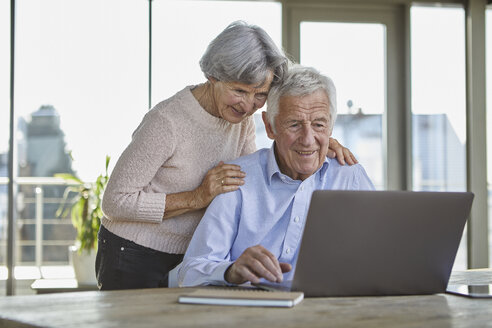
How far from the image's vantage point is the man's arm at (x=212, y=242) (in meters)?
1.70

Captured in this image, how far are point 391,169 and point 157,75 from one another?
2.08 meters

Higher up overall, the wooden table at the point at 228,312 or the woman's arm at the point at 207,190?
the woman's arm at the point at 207,190

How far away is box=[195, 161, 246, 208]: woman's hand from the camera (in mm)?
1950

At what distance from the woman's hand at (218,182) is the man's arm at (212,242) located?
0.02 meters

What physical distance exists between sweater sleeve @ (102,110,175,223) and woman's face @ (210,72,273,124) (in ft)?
0.61

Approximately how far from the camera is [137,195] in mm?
1988

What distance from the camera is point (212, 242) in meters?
1.85

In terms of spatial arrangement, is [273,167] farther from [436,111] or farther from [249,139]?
[436,111]

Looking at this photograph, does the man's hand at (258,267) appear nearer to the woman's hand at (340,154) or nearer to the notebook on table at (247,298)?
the notebook on table at (247,298)

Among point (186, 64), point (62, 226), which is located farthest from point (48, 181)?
point (186, 64)

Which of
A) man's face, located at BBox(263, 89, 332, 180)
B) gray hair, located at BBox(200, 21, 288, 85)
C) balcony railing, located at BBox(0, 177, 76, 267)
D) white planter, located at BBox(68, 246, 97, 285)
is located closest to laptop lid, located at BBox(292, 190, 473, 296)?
man's face, located at BBox(263, 89, 332, 180)

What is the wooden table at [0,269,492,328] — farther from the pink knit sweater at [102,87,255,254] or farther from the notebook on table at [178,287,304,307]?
the pink knit sweater at [102,87,255,254]

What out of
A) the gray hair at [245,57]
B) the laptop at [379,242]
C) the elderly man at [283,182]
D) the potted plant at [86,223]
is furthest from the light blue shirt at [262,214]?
the potted plant at [86,223]

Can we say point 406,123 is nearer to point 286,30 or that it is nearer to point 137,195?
point 286,30
